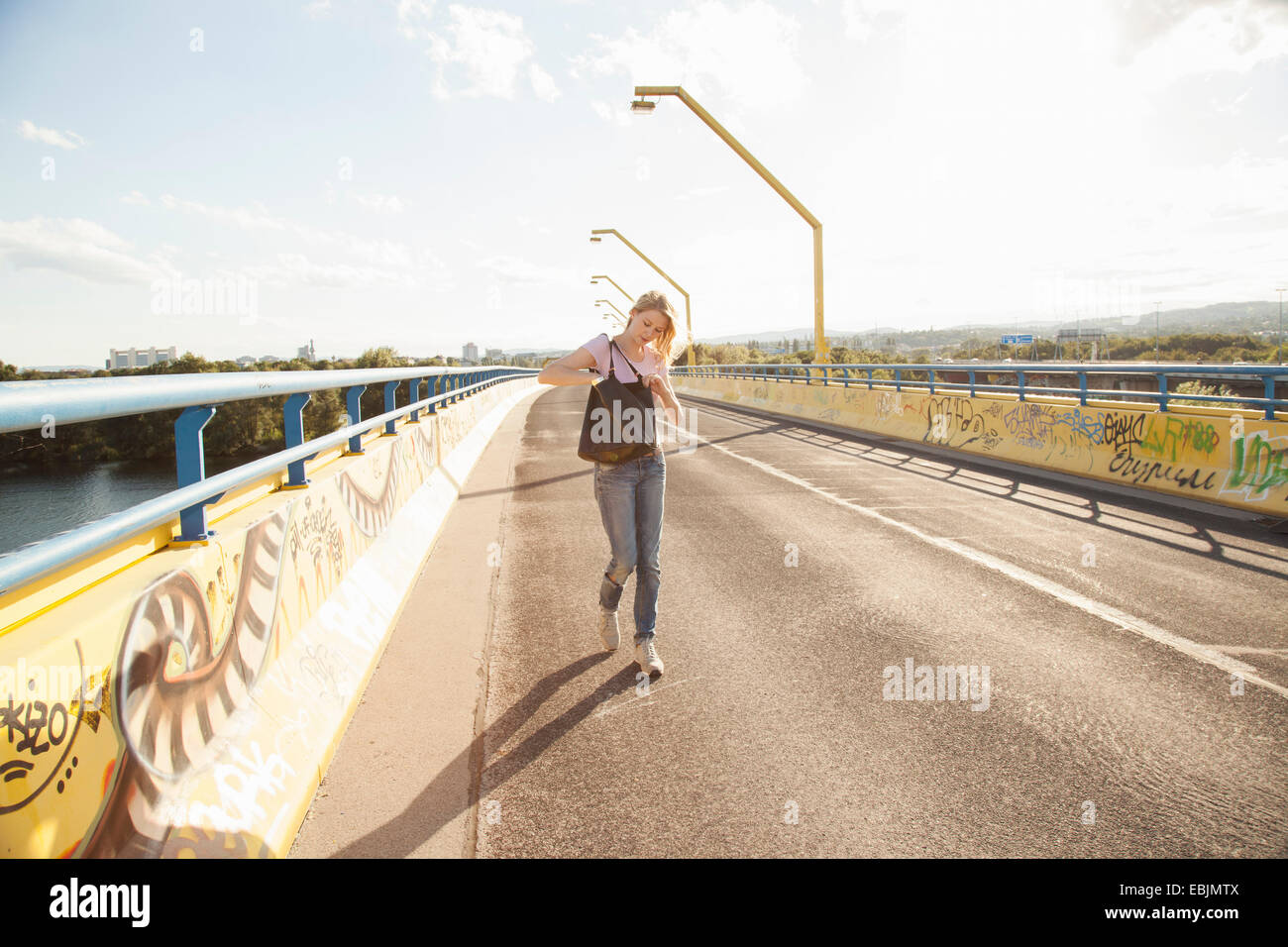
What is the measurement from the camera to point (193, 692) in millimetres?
2580

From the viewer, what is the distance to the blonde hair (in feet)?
14.8

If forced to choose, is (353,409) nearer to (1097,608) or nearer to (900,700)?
(900,700)

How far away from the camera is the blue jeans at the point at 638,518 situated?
468cm

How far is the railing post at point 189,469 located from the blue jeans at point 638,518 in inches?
85.5

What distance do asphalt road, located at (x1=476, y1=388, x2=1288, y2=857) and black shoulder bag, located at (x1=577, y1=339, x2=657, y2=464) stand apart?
127cm

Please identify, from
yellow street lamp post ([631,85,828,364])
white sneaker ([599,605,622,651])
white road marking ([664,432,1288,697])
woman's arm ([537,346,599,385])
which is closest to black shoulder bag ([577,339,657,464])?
woman's arm ([537,346,599,385])

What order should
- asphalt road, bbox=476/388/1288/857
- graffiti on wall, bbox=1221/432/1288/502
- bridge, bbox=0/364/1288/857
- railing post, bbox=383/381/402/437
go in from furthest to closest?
graffiti on wall, bbox=1221/432/1288/502
railing post, bbox=383/381/402/437
asphalt road, bbox=476/388/1288/857
bridge, bbox=0/364/1288/857
